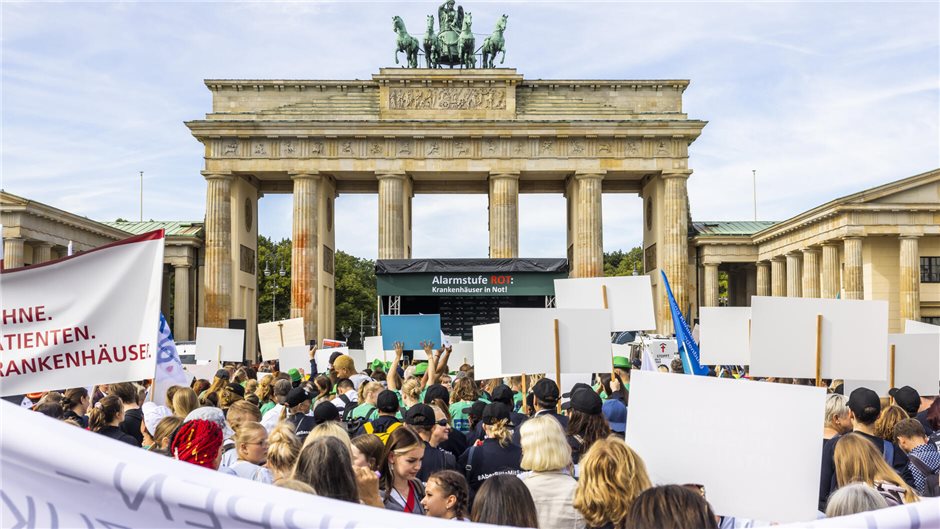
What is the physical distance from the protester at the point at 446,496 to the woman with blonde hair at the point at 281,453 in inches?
46.7

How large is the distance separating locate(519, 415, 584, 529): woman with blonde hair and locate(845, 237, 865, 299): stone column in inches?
1913

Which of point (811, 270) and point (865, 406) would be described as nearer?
point (865, 406)

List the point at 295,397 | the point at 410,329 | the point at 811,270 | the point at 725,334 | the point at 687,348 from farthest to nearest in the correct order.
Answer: the point at 811,270 < the point at 410,329 < the point at 725,334 < the point at 687,348 < the point at 295,397

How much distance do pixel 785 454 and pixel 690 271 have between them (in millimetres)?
58145

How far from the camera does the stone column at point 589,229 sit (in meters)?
55.3

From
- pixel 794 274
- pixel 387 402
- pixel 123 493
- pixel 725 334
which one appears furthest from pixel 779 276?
pixel 123 493

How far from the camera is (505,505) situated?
13.6 feet

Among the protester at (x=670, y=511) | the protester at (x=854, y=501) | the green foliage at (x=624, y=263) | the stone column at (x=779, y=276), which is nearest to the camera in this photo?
the protester at (x=670, y=511)

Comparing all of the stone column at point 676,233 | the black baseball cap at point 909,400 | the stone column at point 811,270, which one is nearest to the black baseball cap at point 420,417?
the black baseball cap at point 909,400

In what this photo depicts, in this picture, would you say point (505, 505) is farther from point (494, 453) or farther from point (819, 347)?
point (819, 347)

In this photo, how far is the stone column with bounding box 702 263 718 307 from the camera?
61.8 meters

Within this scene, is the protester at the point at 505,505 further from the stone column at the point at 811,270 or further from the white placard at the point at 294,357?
the stone column at the point at 811,270

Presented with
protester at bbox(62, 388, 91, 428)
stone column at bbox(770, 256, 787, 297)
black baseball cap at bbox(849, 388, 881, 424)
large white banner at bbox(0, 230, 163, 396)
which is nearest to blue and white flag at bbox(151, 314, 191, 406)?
protester at bbox(62, 388, 91, 428)

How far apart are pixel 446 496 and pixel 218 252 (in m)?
52.8
